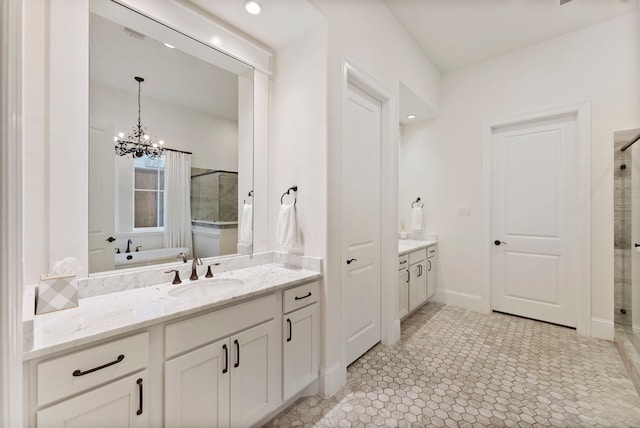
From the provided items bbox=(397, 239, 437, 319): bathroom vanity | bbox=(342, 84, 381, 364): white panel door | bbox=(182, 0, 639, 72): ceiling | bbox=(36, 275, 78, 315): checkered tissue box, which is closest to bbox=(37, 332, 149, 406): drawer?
bbox=(36, 275, 78, 315): checkered tissue box

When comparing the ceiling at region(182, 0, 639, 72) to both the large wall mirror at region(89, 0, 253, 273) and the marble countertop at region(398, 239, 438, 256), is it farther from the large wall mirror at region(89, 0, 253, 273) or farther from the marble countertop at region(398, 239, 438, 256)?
the marble countertop at region(398, 239, 438, 256)

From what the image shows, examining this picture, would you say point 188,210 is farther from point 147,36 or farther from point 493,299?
point 493,299

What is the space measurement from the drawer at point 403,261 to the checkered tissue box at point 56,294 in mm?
2584

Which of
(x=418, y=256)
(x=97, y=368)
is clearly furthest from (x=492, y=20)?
(x=97, y=368)

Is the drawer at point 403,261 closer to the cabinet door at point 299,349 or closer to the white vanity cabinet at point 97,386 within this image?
the cabinet door at point 299,349

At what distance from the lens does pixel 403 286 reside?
2975 mm

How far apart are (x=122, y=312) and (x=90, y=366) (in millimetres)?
230

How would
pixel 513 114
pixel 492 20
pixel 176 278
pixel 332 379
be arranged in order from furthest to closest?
pixel 513 114 → pixel 492 20 → pixel 332 379 → pixel 176 278

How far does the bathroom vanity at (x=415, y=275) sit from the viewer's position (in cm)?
295

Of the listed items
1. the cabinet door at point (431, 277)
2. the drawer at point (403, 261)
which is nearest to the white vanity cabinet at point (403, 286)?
the drawer at point (403, 261)

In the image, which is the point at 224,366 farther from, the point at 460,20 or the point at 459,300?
the point at 460,20

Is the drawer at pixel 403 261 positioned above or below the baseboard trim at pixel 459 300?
above

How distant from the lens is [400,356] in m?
2.38

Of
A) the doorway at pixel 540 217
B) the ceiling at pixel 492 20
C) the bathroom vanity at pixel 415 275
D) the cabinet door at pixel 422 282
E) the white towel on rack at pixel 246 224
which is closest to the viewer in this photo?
the white towel on rack at pixel 246 224
